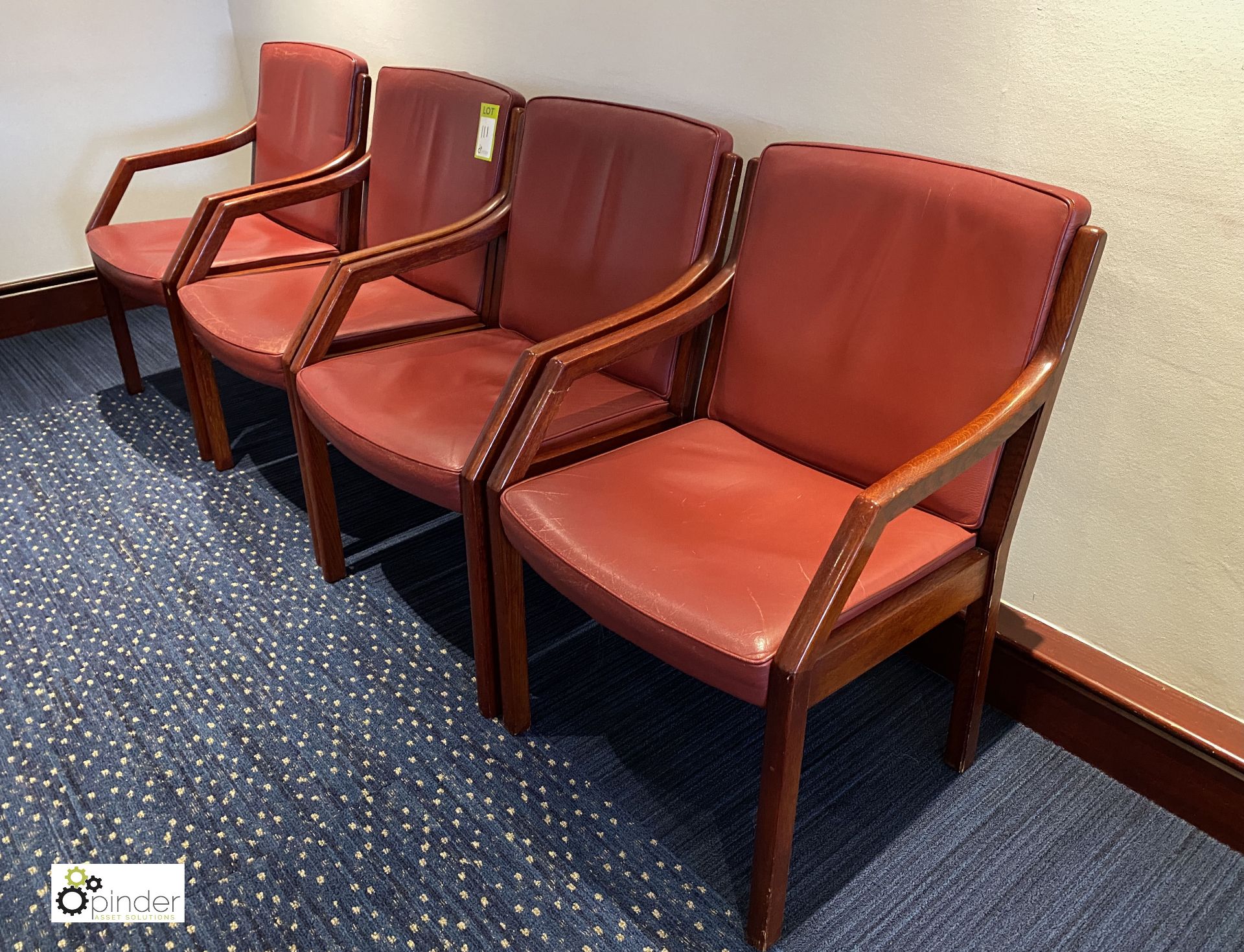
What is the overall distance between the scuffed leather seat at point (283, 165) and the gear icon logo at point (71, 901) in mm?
1460

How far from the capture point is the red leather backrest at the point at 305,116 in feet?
8.26

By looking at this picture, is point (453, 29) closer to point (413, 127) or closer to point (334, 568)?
point (413, 127)

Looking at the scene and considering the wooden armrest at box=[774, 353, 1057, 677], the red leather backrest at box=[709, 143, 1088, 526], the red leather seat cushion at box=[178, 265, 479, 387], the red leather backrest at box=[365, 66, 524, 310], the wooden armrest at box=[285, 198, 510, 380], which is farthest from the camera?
the red leather backrest at box=[365, 66, 524, 310]

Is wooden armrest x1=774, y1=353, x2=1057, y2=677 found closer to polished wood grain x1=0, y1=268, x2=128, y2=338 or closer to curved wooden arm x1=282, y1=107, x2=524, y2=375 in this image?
curved wooden arm x1=282, y1=107, x2=524, y2=375

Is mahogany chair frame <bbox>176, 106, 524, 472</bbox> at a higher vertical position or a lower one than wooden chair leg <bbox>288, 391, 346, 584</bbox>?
higher

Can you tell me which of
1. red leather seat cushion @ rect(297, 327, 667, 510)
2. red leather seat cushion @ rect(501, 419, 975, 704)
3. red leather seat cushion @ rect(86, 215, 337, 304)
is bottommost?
red leather seat cushion @ rect(86, 215, 337, 304)

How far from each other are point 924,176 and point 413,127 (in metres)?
1.33

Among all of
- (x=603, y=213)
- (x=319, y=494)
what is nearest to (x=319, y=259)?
(x=319, y=494)

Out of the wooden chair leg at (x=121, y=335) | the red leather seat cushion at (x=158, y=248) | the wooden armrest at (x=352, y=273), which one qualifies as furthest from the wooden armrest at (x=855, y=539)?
the wooden chair leg at (x=121, y=335)

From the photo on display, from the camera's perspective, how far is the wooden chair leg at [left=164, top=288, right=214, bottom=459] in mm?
2346

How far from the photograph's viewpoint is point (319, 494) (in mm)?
1979

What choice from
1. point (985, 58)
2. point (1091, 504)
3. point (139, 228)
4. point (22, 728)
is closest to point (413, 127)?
point (139, 228)
